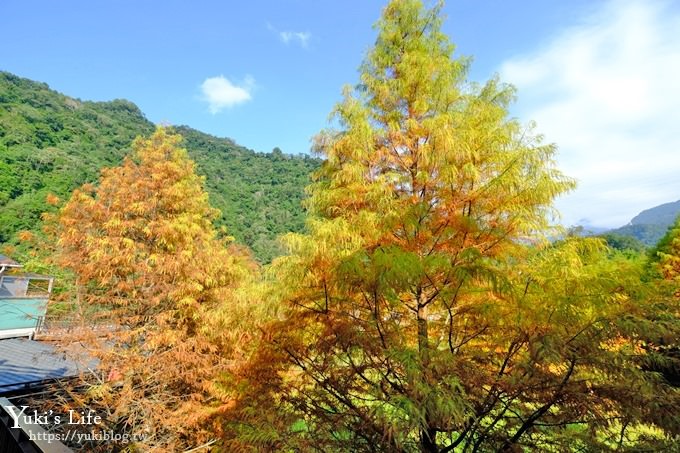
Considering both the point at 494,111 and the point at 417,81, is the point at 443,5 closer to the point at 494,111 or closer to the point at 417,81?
the point at 417,81

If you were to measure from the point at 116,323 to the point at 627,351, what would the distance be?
7.34m

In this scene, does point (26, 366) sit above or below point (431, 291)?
below

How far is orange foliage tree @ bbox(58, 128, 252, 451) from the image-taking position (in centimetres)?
582

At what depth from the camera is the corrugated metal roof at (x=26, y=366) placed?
772 cm

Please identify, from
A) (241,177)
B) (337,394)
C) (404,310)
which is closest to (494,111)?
(404,310)

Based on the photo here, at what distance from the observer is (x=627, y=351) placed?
2492mm

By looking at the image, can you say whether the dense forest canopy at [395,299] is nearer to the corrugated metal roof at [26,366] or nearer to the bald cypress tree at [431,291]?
the bald cypress tree at [431,291]

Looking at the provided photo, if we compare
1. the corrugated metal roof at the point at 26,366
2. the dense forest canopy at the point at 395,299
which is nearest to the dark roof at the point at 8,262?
the corrugated metal roof at the point at 26,366

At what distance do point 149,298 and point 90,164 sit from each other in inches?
1259

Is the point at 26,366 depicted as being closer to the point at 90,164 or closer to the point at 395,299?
the point at 395,299

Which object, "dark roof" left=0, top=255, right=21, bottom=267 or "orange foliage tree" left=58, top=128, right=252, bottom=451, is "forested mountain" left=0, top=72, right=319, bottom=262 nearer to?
"dark roof" left=0, top=255, right=21, bottom=267

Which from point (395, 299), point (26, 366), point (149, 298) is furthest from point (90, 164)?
point (395, 299)

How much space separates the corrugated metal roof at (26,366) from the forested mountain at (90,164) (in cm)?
1207

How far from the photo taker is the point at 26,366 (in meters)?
9.30
